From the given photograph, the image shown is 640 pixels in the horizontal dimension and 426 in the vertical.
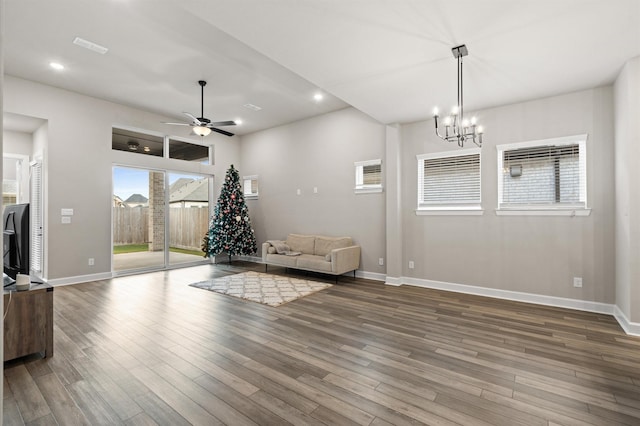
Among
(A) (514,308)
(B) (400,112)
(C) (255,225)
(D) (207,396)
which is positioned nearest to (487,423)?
(D) (207,396)

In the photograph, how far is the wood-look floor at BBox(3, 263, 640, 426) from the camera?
2.11 metres

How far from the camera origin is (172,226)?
734 cm

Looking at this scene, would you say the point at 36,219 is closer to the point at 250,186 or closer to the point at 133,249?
the point at 133,249

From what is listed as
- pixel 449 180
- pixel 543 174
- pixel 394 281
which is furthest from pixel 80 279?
pixel 543 174

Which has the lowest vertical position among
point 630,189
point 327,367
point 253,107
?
point 327,367

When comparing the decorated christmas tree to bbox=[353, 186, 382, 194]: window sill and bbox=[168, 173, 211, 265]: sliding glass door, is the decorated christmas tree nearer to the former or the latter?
bbox=[168, 173, 211, 265]: sliding glass door

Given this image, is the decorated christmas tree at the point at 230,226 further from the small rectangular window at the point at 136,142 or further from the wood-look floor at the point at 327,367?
the wood-look floor at the point at 327,367

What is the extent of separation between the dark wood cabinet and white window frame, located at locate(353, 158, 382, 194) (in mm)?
4857

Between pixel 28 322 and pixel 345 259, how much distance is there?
170 inches

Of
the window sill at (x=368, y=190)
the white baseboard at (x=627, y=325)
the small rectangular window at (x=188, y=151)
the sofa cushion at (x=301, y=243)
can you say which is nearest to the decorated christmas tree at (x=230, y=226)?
the small rectangular window at (x=188, y=151)

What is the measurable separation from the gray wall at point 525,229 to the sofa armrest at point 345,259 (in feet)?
3.09

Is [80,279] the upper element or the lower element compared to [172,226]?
lower

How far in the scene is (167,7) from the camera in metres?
3.37

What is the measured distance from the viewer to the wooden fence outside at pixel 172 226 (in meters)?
6.48
